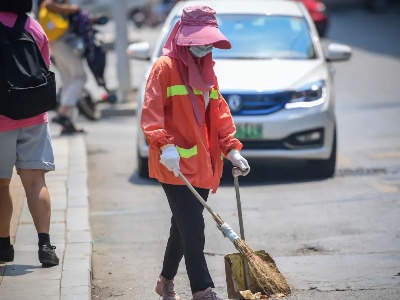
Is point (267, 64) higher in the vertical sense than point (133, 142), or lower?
higher

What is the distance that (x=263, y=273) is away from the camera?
20.0 feet

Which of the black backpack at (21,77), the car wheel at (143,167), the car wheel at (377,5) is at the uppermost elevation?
the black backpack at (21,77)

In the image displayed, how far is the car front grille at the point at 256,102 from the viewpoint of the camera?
10680 millimetres

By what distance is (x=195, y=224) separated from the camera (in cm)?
612

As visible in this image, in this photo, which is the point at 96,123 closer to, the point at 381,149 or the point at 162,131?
the point at 381,149

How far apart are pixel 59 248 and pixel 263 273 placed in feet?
6.50

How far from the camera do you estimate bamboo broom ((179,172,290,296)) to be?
6.04 meters

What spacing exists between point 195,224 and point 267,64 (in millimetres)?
5436

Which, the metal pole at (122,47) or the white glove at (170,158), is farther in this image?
the metal pole at (122,47)

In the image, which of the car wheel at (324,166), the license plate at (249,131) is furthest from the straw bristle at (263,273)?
the car wheel at (324,166)

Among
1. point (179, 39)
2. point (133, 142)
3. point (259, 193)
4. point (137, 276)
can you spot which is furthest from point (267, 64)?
point (179, 39)

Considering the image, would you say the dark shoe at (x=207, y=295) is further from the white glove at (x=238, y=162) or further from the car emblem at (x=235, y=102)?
the car emblem at (x=235, y=102)

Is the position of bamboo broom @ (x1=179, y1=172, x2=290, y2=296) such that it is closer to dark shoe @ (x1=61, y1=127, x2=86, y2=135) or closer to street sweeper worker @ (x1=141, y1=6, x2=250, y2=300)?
street sweeper worker @ (x1=141, y1=6, x2=250, y2=300)

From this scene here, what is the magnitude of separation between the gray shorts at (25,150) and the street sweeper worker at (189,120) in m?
1.09
